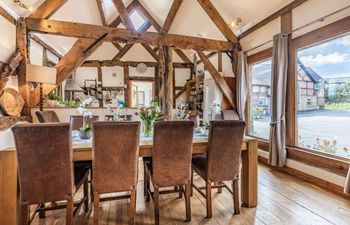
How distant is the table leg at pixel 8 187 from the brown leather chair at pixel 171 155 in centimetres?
122

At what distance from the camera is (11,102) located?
12.1ft

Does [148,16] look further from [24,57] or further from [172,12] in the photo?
[24,57]

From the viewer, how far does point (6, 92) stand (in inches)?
142

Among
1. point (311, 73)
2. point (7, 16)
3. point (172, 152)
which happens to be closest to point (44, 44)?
point (7, 16)

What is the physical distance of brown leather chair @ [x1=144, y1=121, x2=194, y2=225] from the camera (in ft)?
6.66

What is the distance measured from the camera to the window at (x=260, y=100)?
4.59m

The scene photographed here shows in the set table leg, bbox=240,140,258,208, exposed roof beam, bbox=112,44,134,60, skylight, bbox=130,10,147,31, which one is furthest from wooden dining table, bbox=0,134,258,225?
exposed roof beam, bbox=112,44,134,60

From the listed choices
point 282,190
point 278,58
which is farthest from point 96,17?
point 282,190

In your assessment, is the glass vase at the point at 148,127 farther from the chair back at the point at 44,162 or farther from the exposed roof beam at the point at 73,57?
the exposed roof beam at the point at 73,57

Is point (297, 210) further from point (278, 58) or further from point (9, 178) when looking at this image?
point (9, 178)

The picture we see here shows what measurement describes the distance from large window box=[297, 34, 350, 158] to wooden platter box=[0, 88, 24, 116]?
16.3 ft

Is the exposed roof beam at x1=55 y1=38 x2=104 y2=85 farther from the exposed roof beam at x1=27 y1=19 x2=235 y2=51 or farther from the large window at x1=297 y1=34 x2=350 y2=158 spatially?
the large window at x1=297 y1=34 x2=350 y2=158

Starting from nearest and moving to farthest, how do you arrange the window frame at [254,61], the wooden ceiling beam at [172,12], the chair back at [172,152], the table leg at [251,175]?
Result: 1. the chair back at [172,152]
2. the table leg at [251,175]
3. the window frame at [254,61]
4. the wooden ceiling beam at [172,12]

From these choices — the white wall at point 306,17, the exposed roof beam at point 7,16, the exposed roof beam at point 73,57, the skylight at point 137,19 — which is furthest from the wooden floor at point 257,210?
the skylight at point 137,19
